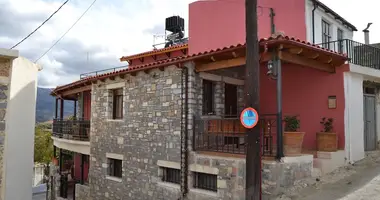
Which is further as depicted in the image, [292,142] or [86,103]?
[86,103]

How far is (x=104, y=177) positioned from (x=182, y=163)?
4.35m

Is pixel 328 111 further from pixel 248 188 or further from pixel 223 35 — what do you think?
pixel 223 35

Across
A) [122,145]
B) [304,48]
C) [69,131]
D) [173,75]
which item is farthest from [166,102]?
[69,131]

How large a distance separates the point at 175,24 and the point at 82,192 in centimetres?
1285

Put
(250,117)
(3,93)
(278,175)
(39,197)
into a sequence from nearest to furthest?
(3,93)
(250,117)
(278,175)
(39,197)

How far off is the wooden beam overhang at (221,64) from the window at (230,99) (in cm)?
195

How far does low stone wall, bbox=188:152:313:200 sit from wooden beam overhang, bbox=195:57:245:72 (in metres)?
2.33

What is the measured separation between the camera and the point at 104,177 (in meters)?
11.6

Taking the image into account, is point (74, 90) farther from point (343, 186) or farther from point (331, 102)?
point (343, 186)

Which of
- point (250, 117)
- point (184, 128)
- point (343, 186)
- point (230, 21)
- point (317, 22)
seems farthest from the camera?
point (230, 21)

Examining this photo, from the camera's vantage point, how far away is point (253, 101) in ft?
18.1

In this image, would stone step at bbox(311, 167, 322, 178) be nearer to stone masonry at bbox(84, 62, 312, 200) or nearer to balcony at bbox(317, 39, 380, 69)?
stone masonry at bbox(84, 62, 312, 200)

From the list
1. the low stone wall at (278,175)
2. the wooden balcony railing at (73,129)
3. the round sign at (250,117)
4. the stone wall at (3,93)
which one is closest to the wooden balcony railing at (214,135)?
the low stone wall at (278,175)

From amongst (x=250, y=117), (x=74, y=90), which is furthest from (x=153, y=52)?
(x=250, y=117)
